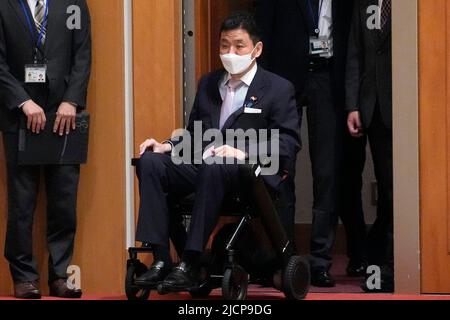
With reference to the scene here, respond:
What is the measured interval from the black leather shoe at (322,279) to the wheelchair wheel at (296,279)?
0.50 metres

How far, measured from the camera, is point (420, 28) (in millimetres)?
5445

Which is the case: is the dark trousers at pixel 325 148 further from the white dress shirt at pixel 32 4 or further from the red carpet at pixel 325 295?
the white dress shirt at pixel 32 4

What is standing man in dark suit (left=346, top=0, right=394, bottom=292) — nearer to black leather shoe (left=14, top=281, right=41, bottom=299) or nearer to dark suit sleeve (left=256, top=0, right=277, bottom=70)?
dark suit sleeve (left=256, top=0, right=277, bottom=70)

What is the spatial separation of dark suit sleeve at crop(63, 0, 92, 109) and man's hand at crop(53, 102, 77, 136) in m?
0.03

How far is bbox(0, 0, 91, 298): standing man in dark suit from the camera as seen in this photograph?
5520mm

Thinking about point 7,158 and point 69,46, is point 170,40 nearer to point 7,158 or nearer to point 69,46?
point 69,46

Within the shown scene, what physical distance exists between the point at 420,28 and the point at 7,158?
2.02m

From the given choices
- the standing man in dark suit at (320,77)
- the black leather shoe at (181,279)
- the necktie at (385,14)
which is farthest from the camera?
the standing man in dark suit at (320,77)

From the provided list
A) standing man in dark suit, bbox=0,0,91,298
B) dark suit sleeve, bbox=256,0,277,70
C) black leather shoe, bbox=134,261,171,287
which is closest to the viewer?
black leather shoe, bbox=134,261,171,287

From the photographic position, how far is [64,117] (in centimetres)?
550

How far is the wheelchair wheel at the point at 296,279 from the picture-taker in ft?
16.8

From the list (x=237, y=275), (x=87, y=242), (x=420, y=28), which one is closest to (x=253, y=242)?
(x=237, y=275)

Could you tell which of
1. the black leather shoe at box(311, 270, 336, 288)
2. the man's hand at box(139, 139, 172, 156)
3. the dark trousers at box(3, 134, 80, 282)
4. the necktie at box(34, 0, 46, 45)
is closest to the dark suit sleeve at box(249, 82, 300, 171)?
the man's hand at box(139, 139, 172, 156)

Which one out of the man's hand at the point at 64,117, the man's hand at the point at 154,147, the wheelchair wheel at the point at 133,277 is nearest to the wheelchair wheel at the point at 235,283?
the wheelchair wheel at the point at 133,277
